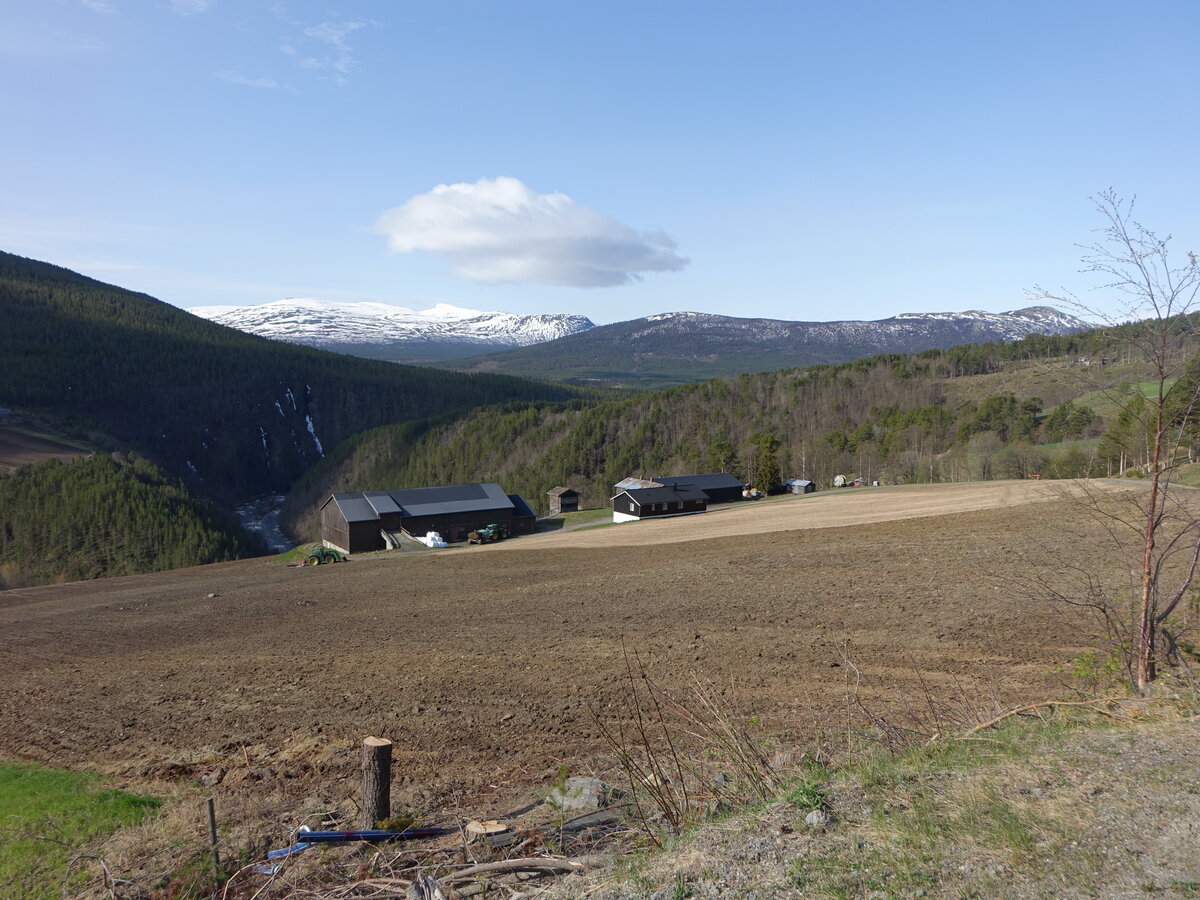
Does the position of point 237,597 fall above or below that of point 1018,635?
below

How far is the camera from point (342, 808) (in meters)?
8.28

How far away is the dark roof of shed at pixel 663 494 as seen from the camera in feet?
187

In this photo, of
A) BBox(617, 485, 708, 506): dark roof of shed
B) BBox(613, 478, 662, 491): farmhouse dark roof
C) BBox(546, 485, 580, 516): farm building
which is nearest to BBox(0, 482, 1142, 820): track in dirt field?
BBox(617, 485, 708, 506): dark roof of shed

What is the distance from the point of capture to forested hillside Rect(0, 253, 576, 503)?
408ft

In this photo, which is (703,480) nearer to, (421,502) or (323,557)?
(421,502)

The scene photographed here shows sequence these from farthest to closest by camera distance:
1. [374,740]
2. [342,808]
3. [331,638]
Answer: [331,638] → [342,808] → [374,740]

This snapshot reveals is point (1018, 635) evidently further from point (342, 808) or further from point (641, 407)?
point (641, 407)

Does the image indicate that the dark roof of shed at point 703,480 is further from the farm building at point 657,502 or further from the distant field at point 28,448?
the distant field at point 28,448

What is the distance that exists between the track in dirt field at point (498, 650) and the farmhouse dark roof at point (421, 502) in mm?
20450

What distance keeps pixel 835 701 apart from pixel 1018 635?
5.61 meters

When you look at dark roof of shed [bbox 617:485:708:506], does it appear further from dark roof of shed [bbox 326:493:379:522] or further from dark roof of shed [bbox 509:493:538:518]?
dark roof of shed [bbox 326:493:379:522]

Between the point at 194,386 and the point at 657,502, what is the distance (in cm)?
12223

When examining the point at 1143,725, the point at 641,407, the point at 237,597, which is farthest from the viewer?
the point at 641,407

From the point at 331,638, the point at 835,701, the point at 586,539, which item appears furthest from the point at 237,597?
the point at 835,701
